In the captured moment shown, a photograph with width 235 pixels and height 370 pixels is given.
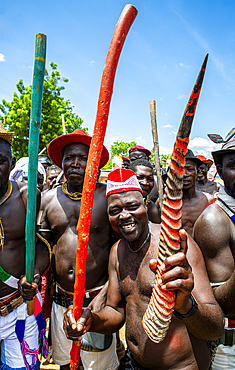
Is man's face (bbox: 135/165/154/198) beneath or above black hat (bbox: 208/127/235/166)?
beneath

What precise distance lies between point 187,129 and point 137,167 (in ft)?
9.95

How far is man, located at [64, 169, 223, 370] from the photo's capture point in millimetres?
1470

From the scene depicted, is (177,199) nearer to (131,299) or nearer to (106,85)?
(106,85)

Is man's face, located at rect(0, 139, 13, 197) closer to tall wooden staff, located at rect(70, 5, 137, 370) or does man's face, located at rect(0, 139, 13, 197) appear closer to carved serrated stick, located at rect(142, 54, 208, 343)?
tall wooden staff, located at rect(70, 5, 137, 370)

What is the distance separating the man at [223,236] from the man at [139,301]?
0.48ft

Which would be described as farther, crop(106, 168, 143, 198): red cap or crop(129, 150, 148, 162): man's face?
crop(129, 150, 148, 162): man's face

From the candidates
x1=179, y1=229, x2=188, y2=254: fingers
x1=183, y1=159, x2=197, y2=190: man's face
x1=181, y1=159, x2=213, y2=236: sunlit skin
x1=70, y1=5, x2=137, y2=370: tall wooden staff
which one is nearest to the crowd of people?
x1=179, y1=229, x2=188, y2=254: fingers

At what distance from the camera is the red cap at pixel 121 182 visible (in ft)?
6.59

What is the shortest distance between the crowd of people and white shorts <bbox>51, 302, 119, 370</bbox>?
0.01 meters

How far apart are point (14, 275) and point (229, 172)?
244 centimetres

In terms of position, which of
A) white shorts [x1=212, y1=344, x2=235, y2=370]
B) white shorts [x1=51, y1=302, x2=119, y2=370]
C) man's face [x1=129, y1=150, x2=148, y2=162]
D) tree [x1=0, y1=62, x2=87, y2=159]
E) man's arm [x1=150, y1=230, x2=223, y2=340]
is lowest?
white shorts [x1=51, y1=302, x2=119, y2=370]

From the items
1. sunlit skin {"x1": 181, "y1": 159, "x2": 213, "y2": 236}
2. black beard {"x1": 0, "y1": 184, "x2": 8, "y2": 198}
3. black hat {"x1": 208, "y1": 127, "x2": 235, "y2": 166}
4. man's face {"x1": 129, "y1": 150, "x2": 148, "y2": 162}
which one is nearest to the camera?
black hat {"x1": 208, "y1": 127, "x2": 235, "y2": 166}

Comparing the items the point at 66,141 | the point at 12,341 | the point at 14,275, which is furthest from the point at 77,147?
the point at 12,341

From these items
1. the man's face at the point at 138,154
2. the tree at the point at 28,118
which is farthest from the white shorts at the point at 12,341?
the tree at the point at 28,118
